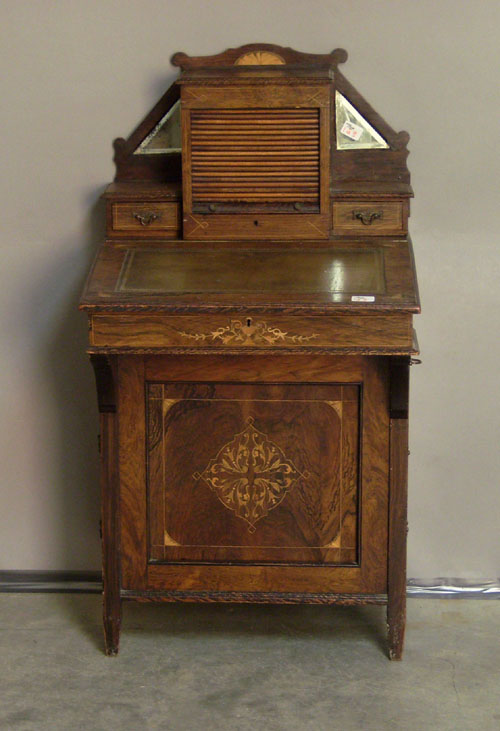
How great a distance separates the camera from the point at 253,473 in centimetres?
357

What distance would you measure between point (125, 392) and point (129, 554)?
1.79 ft

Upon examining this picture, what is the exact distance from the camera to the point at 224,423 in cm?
355

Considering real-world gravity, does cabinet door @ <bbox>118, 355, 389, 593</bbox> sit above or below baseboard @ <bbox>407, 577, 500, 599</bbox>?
above

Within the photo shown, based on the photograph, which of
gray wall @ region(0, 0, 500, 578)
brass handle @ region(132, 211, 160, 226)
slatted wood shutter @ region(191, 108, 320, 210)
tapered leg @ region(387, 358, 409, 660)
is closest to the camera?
tapered leg @ region(387, 358, 409, 660)

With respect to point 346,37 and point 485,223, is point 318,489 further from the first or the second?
point 346,37

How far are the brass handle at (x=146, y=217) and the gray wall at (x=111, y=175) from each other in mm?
349

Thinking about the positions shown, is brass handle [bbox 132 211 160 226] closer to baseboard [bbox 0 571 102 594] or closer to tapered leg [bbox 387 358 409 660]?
tapered leg [bbox 387 358 409 660]

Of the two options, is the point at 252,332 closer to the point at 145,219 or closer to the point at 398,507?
the point at 145,219

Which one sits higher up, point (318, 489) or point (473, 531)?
point (318, 489)

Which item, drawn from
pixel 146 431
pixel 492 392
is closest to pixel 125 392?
pixel 146 431

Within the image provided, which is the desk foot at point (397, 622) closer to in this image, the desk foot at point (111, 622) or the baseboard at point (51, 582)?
the desk foot at point (111, 622)

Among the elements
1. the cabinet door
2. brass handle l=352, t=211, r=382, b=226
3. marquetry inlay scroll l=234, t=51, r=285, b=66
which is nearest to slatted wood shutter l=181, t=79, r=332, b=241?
brass handle l=352, t=211, r=382, b=226

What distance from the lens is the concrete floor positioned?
3.30 metres

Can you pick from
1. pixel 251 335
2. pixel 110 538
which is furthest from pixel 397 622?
pixel 251 335
